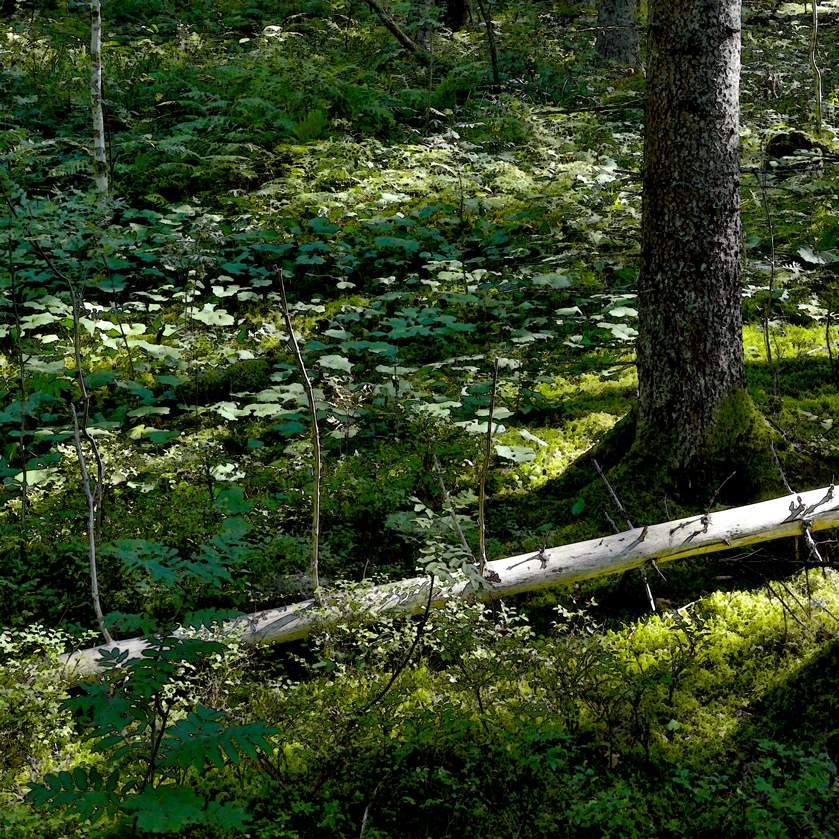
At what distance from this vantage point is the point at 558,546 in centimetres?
422

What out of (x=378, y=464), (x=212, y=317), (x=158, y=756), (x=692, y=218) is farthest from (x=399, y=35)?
(x=158, y=756)

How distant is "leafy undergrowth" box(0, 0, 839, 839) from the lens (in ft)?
9.20

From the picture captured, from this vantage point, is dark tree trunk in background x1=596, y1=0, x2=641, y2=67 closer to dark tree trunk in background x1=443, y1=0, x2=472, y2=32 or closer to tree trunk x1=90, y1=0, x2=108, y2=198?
dark tree trunk in background x1=443, y1=0, x2=472, y2=32

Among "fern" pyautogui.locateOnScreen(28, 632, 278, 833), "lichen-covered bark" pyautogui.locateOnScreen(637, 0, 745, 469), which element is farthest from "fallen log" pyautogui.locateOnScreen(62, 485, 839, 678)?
"fern" pyautogui.locateOnScreen(28, 632, 278, 833)

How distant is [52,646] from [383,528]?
207 cm

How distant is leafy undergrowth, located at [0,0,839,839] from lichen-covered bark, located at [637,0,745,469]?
1.24 feet

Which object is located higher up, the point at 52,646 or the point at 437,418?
the point at 437,418

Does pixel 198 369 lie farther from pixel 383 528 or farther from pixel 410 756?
pixel 410 756

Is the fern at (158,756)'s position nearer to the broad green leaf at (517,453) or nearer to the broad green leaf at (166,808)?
the broad green leaf at (166,808)

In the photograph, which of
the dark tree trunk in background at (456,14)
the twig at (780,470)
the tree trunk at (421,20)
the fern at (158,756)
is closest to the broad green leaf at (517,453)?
the twig at (780,470)

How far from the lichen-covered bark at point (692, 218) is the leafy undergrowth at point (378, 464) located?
0.38 m

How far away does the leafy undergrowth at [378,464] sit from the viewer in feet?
9.20

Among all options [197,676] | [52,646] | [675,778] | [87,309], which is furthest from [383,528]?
[87,309]

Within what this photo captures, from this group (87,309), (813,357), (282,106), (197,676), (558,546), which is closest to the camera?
(197,676)
